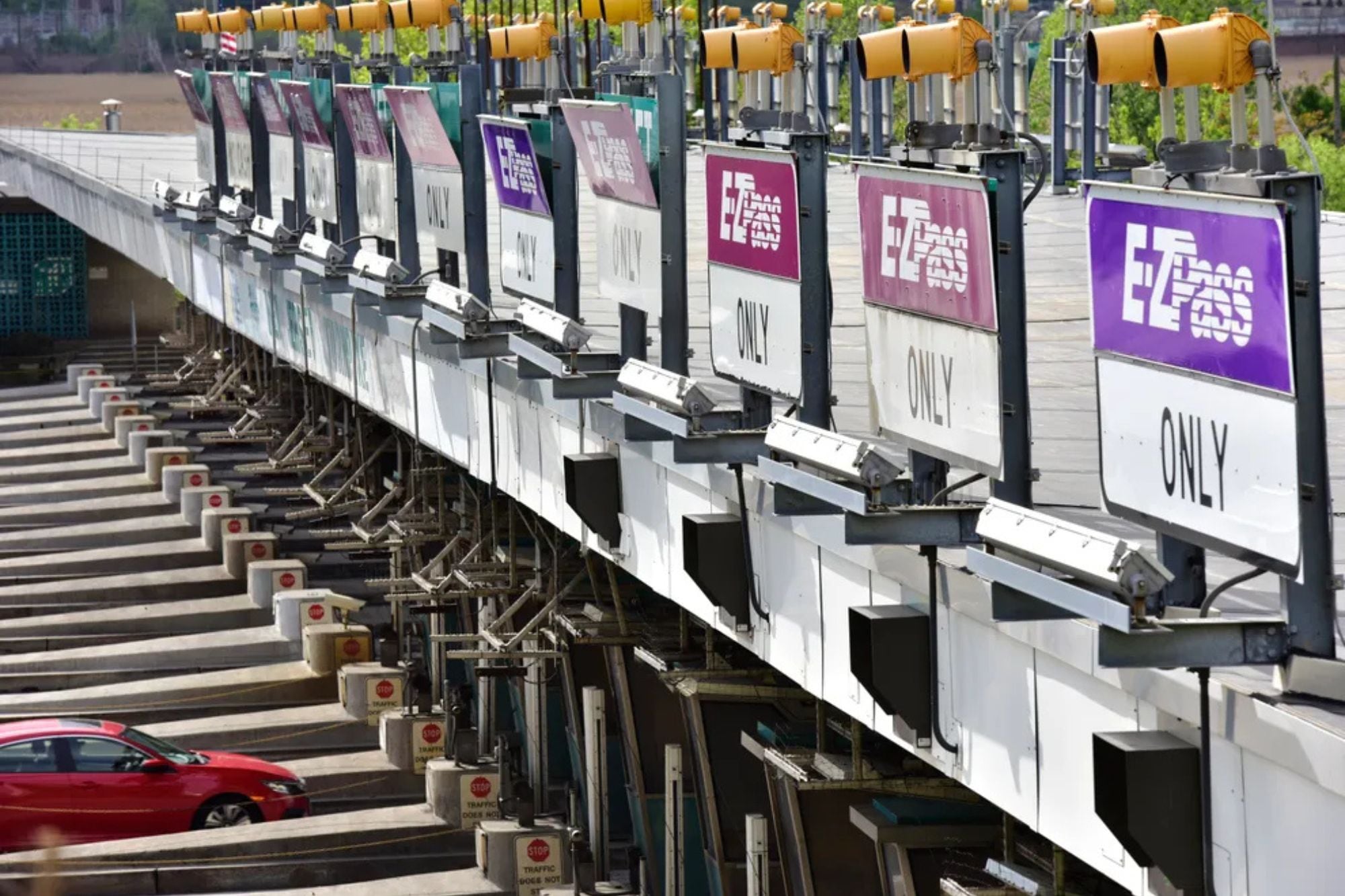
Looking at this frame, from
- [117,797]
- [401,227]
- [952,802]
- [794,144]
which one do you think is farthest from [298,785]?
[794,144]

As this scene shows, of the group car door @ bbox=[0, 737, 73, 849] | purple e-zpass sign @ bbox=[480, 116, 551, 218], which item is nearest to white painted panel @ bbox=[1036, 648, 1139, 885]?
purple e-zpass sign @ bbox=[480, 116, 551, 218]

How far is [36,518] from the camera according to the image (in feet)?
116

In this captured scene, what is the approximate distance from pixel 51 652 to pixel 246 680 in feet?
9.68

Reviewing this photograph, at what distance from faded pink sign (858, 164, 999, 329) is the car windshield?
43.0 feet

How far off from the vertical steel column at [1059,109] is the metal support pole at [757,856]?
1611 centimetres

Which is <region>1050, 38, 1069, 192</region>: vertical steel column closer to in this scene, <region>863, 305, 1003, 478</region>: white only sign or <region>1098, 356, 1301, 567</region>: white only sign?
<region>863, 305, 1003, 478</region>: white only sign

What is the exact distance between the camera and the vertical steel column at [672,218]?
13.3 metres

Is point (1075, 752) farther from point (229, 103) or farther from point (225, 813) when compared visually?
→ point (229, 103)

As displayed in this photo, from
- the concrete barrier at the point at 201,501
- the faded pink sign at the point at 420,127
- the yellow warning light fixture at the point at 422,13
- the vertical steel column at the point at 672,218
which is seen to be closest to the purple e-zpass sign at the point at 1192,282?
the vertical steel column at the point at 672,218

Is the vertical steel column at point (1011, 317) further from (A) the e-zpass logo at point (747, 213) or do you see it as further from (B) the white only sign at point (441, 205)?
(B) the white only sign at point (441, 205)

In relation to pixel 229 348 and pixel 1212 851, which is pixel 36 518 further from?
pixel 1212 851

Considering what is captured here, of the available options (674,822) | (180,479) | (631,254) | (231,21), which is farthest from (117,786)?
(180,479)

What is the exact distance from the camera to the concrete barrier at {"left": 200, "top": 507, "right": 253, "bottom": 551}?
31828mm

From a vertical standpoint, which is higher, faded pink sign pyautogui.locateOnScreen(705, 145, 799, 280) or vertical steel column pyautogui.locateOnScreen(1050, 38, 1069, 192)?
vertical steel column pyautogui.locateOnScreen(1050, 38, 1069, 192)
